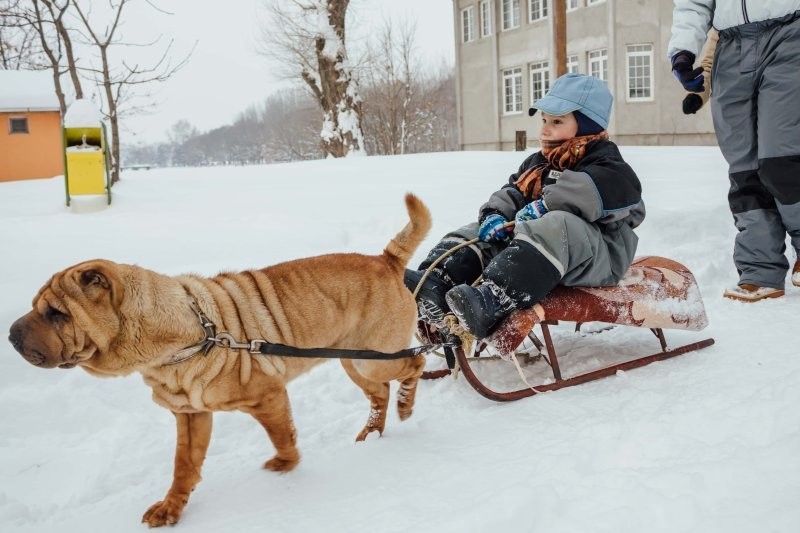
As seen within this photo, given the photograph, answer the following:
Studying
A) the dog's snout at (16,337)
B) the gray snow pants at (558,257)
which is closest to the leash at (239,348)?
the dog's snout at (16,337)

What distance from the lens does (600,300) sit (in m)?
3.70

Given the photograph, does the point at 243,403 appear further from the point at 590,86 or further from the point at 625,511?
the point at 590,86

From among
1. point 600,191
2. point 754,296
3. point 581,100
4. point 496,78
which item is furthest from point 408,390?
point 496,78

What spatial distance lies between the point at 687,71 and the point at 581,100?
1670mm

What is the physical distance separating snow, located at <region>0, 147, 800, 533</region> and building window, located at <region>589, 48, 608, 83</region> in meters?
22.0

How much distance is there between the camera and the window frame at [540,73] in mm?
28812

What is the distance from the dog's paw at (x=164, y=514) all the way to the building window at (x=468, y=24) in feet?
111

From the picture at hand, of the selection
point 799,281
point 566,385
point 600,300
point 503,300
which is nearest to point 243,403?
point 503,300

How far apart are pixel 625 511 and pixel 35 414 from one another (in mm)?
3329

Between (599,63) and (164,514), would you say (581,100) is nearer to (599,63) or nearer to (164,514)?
(164,514)

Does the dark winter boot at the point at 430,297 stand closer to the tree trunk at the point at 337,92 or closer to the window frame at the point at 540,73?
the tree trunk at the point at 337,92

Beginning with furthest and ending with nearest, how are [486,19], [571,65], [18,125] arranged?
[486,19]
[571,65]
[18,125]

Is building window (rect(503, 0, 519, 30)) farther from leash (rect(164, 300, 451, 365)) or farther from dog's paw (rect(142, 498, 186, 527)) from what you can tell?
dog's paw (rect(142, 498, 186, 527))

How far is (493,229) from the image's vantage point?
4.03m
